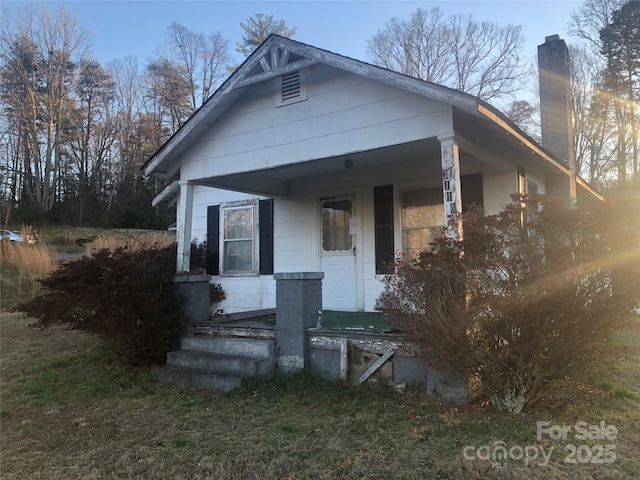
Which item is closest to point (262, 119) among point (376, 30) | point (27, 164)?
point (376, 30)

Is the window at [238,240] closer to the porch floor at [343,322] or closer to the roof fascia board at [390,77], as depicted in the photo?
the porch floor at [343,322]

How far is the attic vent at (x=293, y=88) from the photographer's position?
20.7 feet

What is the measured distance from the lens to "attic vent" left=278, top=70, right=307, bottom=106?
6.32m

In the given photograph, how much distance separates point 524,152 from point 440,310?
3.87 m

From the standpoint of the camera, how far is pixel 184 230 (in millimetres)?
7363

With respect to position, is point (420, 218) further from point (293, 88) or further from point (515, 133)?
point (293, 88)

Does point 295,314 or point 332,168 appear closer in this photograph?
point 295,314

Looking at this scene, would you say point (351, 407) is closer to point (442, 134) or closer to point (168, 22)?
point (442, 134)

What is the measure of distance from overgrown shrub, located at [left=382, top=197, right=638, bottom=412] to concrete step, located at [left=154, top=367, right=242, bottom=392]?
236cm

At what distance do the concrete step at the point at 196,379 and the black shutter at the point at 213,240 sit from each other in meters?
3.98

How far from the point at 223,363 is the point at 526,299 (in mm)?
3589

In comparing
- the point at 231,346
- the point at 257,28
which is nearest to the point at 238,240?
the point at 231,346

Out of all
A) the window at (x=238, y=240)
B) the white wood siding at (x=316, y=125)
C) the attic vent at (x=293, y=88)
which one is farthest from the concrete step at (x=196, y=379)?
the attic vent at (x=293, y=88)

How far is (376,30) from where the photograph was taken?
2517 centimetres
